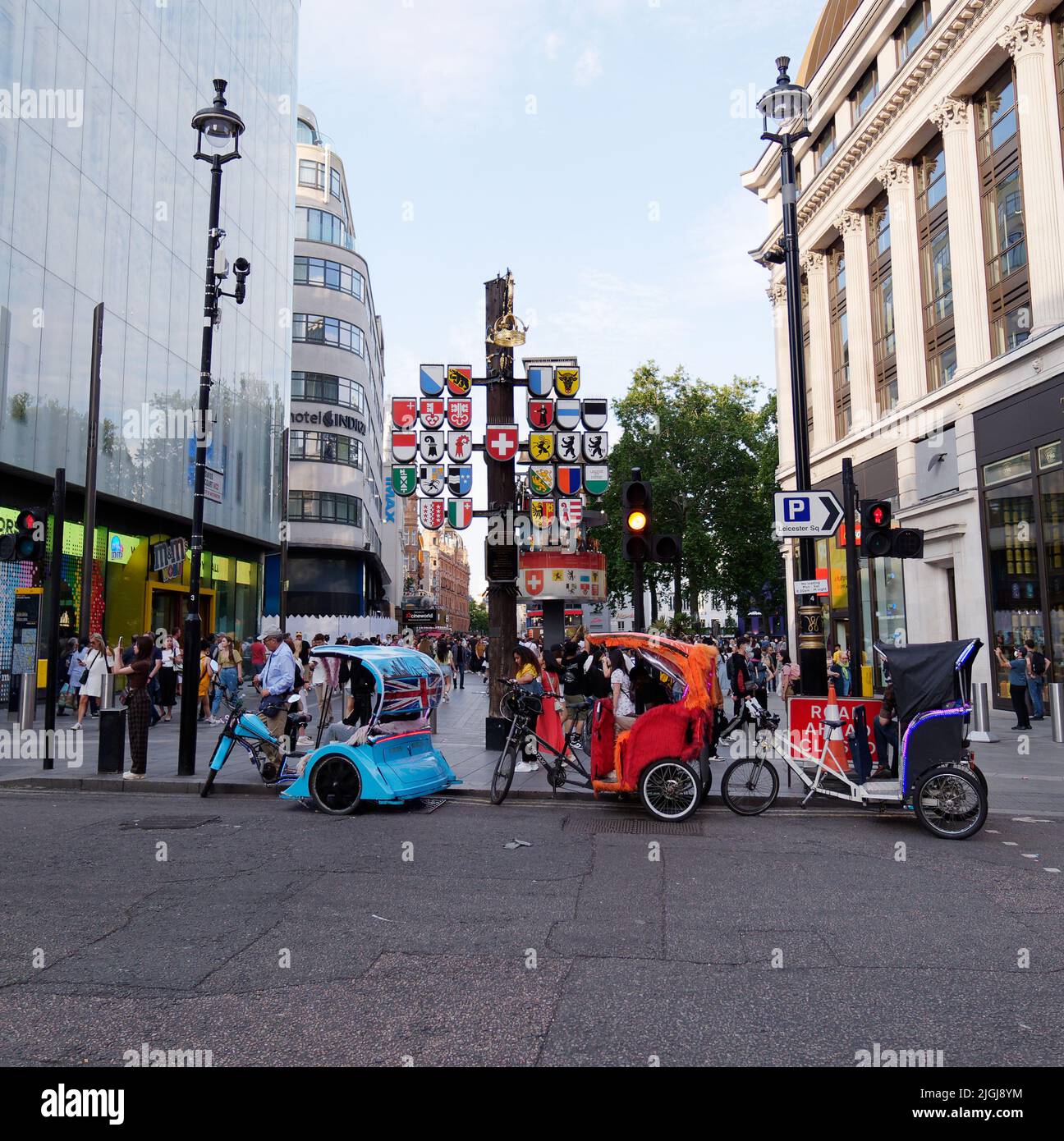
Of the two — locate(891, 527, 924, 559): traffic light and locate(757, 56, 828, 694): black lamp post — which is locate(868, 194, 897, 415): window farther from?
locate(891, 527, 924, 559): traffic light

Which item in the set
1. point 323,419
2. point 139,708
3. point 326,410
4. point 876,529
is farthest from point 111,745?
point 326,410

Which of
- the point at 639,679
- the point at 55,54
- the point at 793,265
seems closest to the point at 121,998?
the point at 639,679

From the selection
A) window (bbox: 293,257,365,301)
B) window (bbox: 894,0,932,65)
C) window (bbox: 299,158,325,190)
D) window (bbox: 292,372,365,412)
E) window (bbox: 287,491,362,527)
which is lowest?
window (bbox: 287,491,362,527)

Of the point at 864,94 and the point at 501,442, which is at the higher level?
the point at 864,94

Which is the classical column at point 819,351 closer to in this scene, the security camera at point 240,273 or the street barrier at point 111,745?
the security camera at point 240,273

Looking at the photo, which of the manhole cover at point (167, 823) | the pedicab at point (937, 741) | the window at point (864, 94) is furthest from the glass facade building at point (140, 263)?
the window at point (864, 94)

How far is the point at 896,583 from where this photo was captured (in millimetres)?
27781

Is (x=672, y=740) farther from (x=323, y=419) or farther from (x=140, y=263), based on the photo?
(x=323, y=419)

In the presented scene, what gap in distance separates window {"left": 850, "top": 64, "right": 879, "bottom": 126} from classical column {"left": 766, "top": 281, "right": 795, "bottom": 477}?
761 cm

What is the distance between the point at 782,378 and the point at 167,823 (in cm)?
3424

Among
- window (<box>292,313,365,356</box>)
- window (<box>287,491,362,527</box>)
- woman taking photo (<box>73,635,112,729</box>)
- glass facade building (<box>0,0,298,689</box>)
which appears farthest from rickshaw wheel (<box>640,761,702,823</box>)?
window (<box>292,313,365,356</box>)

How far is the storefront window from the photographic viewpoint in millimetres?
20562

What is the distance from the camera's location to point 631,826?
916 centimetres

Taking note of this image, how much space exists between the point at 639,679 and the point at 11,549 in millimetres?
8463
